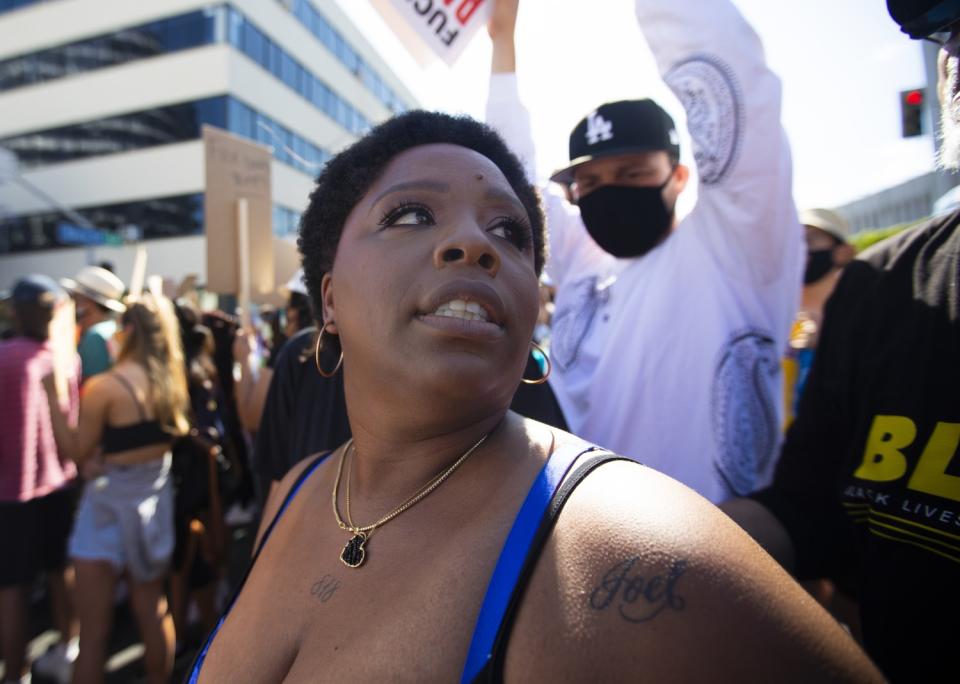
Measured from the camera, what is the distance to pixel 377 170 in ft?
4.49

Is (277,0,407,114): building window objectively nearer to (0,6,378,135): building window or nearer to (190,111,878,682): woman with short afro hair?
(0,6,378,135): building window

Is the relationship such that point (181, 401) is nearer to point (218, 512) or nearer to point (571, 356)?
point (218, 512)

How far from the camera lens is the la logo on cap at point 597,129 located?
2117 millimetres

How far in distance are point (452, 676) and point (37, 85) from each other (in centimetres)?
3133

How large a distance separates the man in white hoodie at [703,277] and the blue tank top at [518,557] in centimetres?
102

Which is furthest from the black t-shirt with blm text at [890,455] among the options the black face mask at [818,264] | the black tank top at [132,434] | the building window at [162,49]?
the building window at [162,49]

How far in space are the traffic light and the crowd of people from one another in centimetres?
379

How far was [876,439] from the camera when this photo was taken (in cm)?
127

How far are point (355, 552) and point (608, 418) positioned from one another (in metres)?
1.14

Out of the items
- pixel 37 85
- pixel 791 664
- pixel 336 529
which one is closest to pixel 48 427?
pixel 336 529

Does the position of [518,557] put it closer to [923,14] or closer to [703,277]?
[923,14]

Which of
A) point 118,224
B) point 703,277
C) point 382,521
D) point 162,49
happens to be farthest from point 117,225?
→ point 382,521

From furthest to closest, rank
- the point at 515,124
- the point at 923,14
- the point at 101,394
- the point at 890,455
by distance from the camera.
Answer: the point at 101,394
the point at 515,124
the point at 890,455
the point at 923,14

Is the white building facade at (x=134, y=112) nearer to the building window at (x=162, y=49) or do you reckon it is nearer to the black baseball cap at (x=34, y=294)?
the building window at (x=162, y=49)
